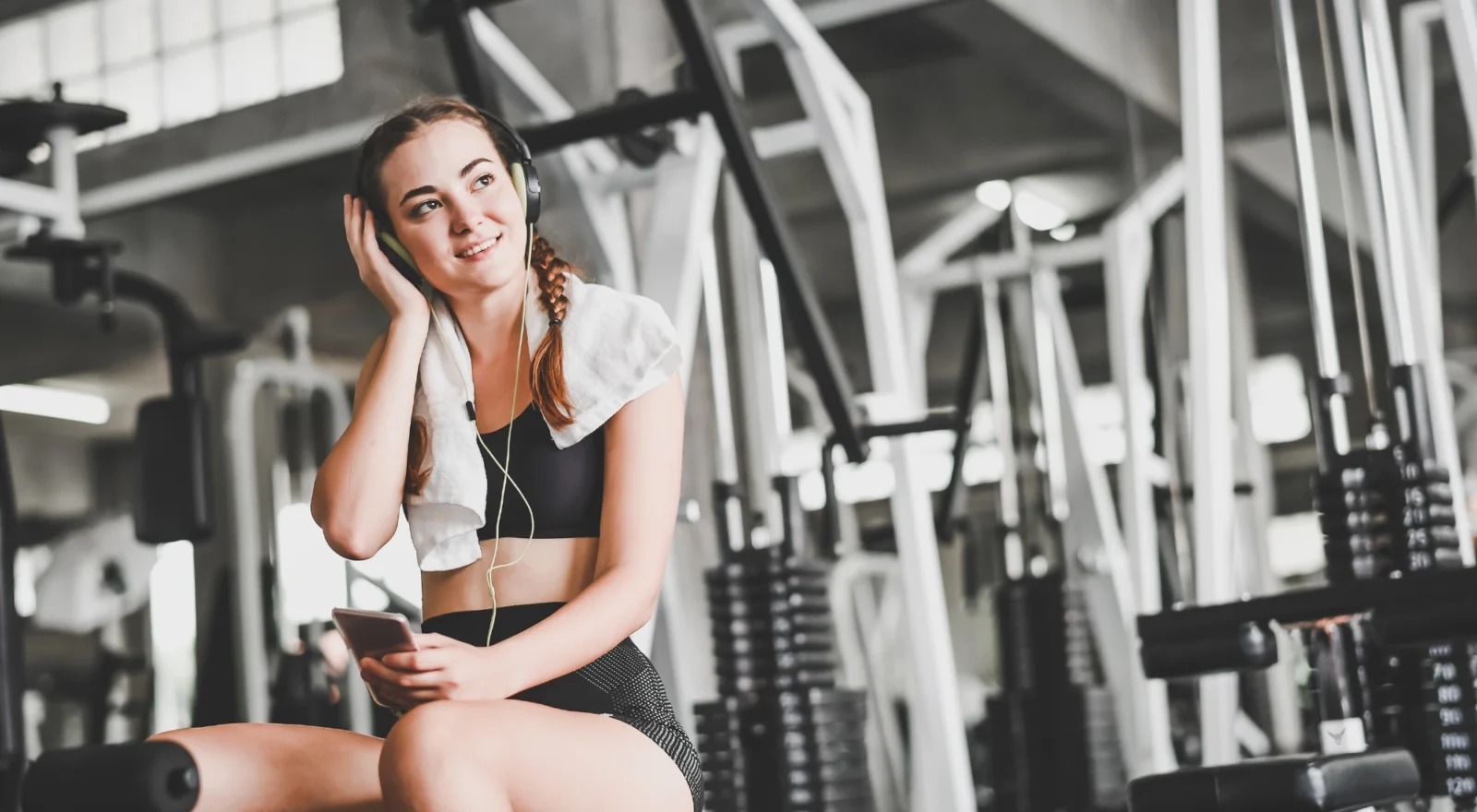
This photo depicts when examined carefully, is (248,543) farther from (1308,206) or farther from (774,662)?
(1308,206)

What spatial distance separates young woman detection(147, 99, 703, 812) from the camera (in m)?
1.11

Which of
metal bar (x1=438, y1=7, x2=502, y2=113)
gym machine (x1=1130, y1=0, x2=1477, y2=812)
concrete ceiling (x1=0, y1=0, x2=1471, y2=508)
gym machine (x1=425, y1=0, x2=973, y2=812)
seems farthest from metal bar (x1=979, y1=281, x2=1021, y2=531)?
metal bar (x1=438, y1=7, x2=502, y2=113)

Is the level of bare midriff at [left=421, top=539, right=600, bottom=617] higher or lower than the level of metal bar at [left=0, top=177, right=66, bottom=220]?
lower

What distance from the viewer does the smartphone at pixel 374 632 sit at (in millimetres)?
995

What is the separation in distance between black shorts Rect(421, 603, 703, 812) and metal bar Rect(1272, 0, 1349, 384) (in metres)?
1.14

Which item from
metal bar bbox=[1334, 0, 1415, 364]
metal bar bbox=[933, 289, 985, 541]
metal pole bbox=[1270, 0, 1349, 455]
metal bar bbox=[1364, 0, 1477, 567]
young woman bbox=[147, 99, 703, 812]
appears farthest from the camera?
metal bar bbox=[933, 289, 985, 541]

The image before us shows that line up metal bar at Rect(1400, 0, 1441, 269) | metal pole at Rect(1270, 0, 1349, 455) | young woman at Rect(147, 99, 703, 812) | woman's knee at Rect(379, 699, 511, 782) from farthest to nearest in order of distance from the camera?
1. metal bar at Rect(1400, 0, 1441, 269)
2. metal pole at Rect(1270, 0, 1349, 455)
3. young woman at Rect(147, 99, 703, 812)
4. woman's knee at Rect(379, 699, 511, 782)

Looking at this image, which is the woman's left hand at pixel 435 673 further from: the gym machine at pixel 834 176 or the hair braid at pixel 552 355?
the gym machine at pixel 834 176

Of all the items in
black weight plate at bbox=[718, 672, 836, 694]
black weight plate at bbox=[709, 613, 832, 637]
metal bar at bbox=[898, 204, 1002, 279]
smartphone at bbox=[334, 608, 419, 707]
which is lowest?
black weight plate at bbox=[718, 672, 836, 694]

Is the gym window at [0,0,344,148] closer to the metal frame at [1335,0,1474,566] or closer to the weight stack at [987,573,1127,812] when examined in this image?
the weight stack at [987,573,1127,812]

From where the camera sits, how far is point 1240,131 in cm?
464

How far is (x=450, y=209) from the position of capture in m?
1.21

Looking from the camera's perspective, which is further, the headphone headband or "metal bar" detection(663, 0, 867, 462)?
"metal bar" detection(663, 0, 867, 462)

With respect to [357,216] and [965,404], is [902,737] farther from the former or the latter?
[357,216]
